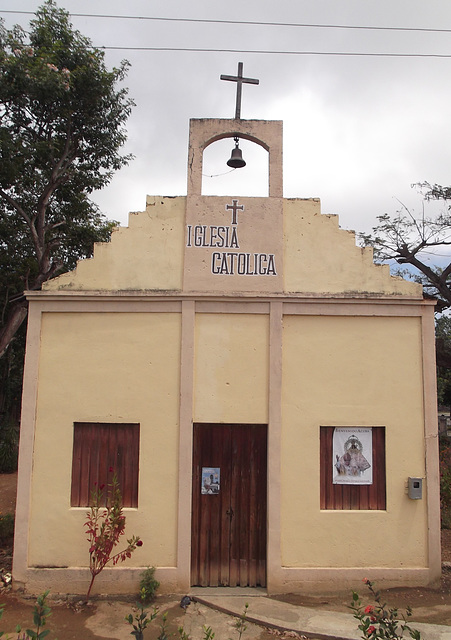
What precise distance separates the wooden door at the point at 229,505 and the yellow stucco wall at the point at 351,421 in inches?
15.6

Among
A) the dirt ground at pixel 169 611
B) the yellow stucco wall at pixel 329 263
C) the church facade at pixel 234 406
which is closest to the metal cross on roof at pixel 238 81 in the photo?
the church facade at pixel 234 406

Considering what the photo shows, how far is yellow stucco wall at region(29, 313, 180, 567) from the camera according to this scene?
6.77 m

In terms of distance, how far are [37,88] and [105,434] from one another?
9.28 metres

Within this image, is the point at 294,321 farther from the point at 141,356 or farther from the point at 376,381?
the point at 141,356

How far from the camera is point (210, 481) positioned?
7031 millimetres

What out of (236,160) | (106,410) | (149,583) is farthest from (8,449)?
(236,160)

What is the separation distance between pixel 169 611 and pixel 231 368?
3.23 m

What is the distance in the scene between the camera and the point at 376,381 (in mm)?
7141

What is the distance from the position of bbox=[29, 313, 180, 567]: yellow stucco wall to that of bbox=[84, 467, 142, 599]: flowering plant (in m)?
0.16

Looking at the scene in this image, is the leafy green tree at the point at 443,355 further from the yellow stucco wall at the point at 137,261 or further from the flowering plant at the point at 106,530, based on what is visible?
the flowering plant at the point at 106,530

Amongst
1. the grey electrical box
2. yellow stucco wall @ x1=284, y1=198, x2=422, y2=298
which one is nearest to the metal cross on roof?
yellow stucco wall @ x1=284, y1=198, x2=422, y2=298

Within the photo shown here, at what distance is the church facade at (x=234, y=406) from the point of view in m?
6.78

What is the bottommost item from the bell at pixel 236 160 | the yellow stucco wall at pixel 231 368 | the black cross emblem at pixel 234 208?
the yellow stucco wall at pixel 231 368

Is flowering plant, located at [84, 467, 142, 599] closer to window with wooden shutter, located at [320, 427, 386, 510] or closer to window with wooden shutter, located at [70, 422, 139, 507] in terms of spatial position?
window with wooden shutter, located at [70, 422, 139, 507]
